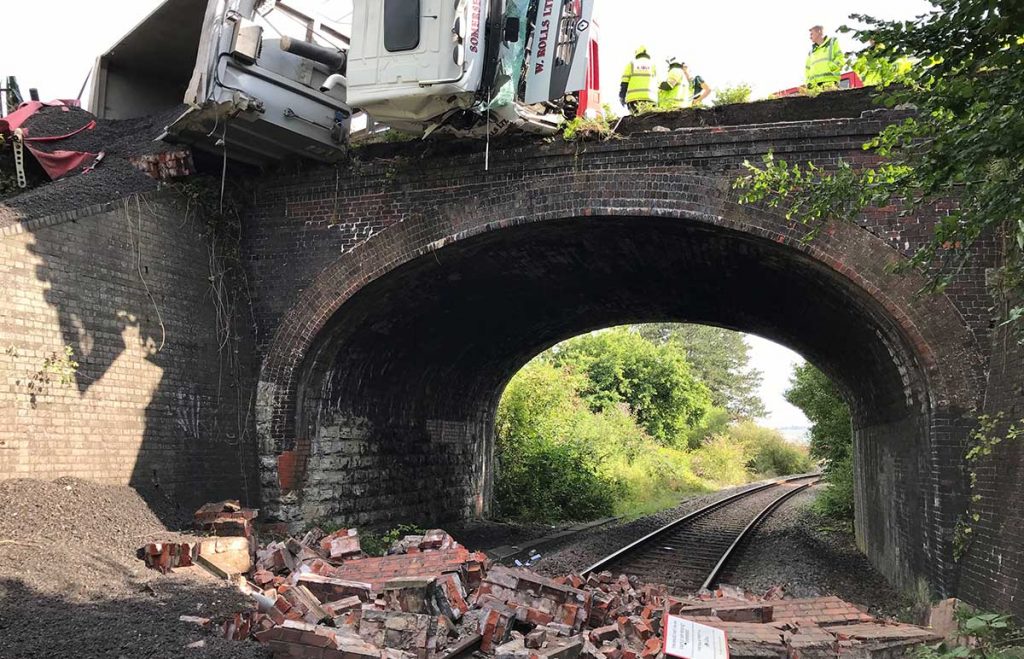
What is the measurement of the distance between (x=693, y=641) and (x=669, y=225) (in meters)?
6.34

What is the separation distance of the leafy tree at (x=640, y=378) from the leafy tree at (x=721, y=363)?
23.0 metres

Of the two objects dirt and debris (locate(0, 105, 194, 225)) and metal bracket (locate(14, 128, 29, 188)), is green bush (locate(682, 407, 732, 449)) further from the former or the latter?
metal bracket (locate(14, 128, 29, 188))

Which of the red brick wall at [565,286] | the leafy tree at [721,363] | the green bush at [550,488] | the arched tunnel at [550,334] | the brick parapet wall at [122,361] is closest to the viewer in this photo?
the brick parapet wall at [122,361]

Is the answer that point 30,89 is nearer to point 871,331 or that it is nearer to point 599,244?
point 599,244

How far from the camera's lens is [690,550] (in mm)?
13875

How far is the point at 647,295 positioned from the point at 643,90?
161 inches

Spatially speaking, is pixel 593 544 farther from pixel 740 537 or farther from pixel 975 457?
pixel 975 457

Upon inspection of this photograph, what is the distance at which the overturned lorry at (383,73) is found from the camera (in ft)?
30.3

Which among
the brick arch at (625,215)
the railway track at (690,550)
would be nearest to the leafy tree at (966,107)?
the brick arch at (625,215)

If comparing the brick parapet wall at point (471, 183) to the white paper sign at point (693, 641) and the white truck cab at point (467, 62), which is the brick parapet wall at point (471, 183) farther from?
the white paper sign at point (693, 641)

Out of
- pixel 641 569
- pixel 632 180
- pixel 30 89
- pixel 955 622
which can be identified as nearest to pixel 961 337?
pixel 955 622

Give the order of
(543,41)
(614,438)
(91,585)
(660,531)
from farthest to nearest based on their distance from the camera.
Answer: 1. (614,438)
2. (660,531)
3. (543,41)
4. (91,585)

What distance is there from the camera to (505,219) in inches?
404

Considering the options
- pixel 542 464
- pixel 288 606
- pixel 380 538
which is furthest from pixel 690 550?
pixel 288 606
